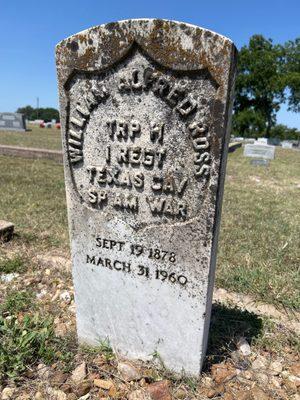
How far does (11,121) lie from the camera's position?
2802 cm

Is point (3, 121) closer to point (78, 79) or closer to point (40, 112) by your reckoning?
point (78, 79)

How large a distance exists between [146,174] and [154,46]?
0.66 m

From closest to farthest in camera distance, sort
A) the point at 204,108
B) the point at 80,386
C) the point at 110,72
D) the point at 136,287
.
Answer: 1. the point at 204,108
2. the point at 110,72
3. the point at 80,386
4. the point at 136,287

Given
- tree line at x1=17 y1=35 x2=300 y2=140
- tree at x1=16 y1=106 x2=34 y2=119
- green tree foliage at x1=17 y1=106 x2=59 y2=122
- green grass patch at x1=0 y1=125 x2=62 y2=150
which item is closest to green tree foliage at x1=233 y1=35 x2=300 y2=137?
tree line at x1=17 y1=35 x2=300 y2=140

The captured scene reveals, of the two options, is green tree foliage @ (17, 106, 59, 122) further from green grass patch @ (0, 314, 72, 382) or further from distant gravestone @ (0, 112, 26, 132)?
green grass patch @ (0, 314, 72, 382)

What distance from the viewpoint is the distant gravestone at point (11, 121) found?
2791 centimetres

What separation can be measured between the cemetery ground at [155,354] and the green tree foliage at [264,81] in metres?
39.2

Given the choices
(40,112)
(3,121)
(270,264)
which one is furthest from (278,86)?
(40,112)

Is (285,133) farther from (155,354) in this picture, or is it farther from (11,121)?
(155,354)

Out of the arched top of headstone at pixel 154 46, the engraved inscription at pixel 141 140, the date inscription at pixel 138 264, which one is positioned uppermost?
the arched top of headstone at pixel 154 46

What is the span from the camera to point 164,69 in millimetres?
1898

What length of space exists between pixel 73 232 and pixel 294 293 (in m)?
1.98

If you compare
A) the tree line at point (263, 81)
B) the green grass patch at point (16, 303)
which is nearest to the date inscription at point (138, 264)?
the green grass patch at point (16, 303)

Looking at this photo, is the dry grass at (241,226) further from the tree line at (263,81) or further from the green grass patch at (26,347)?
the tree line at (263,81)
